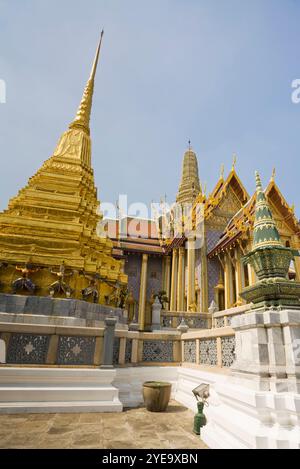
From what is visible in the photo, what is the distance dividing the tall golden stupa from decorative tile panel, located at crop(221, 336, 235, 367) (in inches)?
189

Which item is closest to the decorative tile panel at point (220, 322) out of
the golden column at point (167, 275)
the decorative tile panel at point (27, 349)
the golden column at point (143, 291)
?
the golden column at point (143, 291)

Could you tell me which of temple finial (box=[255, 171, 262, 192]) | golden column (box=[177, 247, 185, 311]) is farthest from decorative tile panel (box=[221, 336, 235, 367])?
golden column (box=[177, 247, 185, 311])

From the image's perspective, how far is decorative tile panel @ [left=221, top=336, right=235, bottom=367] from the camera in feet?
13.9

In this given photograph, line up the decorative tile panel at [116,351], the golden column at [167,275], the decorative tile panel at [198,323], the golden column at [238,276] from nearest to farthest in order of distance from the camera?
the decorative tile panel at [116,351]
the decorative tile panel at [198,323]
the golden column at [238,276]
the golden column at [167,275]

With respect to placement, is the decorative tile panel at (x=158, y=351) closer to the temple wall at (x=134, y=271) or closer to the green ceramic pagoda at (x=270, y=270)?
the green ceramic pagoda at (x=270, y=270)

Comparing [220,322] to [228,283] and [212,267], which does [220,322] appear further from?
[212,267]

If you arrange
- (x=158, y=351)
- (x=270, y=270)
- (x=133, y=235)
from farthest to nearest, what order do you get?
(x=133, y=235) → (x=158, y=351) → (x=270, y=270)

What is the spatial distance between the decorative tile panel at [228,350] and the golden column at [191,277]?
8476 millimetres

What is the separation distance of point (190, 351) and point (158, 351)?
94 centimetres

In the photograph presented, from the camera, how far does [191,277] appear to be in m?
14.2

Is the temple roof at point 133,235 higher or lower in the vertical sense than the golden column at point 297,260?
higher

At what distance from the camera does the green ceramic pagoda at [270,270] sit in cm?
303

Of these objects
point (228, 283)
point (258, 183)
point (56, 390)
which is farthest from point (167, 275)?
point (258, 183)
